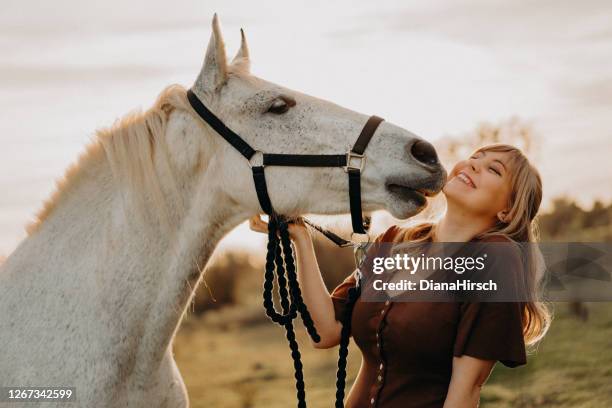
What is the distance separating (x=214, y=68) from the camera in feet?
10.4

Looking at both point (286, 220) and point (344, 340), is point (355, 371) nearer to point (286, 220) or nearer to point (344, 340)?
point (344, 340)

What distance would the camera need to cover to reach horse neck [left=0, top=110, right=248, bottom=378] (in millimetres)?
3016

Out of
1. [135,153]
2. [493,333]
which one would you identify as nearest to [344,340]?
[493,333]

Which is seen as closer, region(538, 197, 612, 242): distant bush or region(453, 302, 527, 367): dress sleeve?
region(453, 302, 527, 367): dress sleeve

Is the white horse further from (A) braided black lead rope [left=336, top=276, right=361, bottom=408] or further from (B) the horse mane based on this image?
(A) braided black lead rope [left=336, top=276, right=361, bottom=408]

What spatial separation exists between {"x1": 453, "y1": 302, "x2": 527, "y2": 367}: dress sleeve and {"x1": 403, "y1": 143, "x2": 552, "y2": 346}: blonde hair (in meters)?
0.24

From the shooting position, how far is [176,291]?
10.0 ft

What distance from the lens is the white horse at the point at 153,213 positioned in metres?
3.00

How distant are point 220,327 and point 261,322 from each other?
140 cm

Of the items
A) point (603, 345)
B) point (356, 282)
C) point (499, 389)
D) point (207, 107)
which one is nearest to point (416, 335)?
point (356, 282)

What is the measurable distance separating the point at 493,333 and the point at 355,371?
864cm

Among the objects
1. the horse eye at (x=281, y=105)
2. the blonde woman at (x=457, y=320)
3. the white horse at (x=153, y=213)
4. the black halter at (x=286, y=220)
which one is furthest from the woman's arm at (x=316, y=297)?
the horse eye at (x=281, y=105)

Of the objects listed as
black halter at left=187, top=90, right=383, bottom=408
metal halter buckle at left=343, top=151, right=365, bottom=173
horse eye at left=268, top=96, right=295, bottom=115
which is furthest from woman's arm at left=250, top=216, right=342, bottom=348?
horse eye at left=268, top=96, right=295, bottom=115

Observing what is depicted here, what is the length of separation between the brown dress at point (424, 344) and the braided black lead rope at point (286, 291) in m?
0.31
